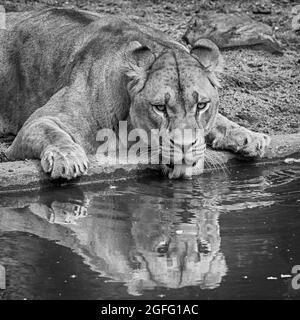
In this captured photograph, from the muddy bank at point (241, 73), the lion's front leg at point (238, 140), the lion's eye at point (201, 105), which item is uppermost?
the lion's eye at point (201, 105)

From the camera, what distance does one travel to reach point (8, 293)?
5.45 meters

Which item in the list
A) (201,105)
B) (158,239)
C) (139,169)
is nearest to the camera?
(158,239)

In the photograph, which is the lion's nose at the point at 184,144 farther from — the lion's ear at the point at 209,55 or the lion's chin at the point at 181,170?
the lion's ear at the point at 209,55

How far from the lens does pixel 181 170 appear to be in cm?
730

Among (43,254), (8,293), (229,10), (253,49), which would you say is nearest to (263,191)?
(43,254)

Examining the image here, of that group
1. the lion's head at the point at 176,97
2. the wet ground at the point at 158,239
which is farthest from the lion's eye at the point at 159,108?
the wet ground at the point at 158,239

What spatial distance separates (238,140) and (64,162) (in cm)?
129

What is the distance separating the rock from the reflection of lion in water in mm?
3441

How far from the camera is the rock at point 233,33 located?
1019 centimetres

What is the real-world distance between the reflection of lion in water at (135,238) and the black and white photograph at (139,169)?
0.01 metres

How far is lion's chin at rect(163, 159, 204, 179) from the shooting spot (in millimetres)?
7273

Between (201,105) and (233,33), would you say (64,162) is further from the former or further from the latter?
(233,33)

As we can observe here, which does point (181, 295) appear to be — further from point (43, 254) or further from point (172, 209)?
point (172, 209)

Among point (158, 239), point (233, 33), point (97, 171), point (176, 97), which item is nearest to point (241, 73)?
point (233, 33)
